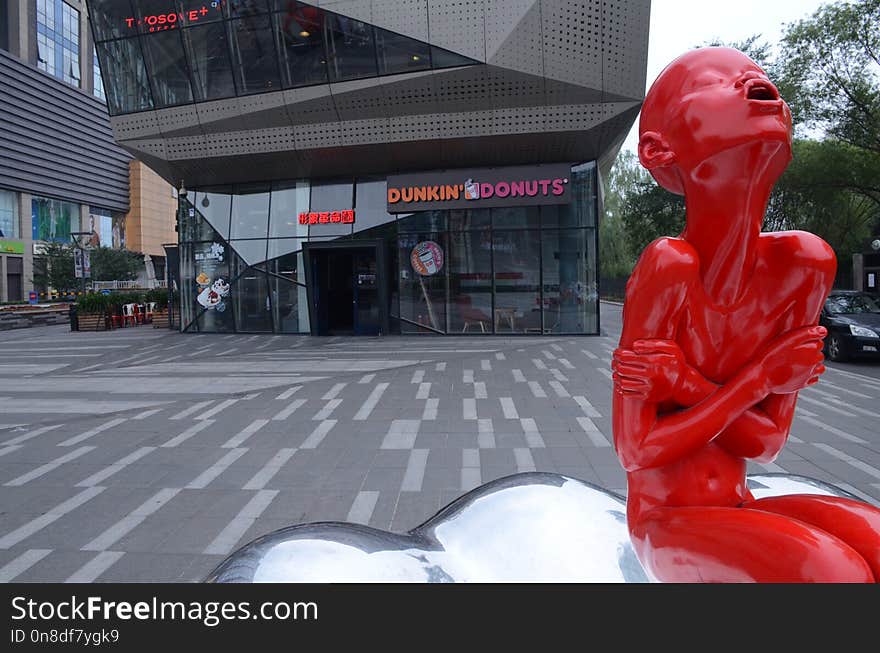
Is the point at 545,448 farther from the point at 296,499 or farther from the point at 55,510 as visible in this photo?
the point at 55,510

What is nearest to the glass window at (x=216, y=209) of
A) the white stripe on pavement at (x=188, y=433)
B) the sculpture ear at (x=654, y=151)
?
the white stripe on pavement at (x=188, y=433)

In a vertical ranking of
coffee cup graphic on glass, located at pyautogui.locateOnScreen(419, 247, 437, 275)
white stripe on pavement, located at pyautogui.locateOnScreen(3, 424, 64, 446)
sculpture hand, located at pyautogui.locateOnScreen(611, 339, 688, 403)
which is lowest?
white stripe on pavement, located at pyautogui.locateOnScreen(3, 424, 64, 446)

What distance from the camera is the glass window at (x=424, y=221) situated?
62.5 feet

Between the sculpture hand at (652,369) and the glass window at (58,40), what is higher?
the glass window at (58,40)

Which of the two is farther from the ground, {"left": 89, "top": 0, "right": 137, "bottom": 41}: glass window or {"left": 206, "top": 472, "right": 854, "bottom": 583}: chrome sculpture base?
{"left": 89, "top": 0, "right": 137, "bottom": 41}: glass window

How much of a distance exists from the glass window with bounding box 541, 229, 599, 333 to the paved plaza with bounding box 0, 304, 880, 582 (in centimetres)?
508

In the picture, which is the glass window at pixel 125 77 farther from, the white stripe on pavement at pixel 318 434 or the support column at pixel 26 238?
the support column at pixel 26 238

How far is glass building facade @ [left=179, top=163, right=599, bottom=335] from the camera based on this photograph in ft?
61.2

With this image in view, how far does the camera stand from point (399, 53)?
15.4 m

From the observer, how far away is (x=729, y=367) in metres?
1.73

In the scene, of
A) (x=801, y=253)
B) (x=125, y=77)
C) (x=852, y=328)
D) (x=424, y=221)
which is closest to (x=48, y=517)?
(x=801, y=253)

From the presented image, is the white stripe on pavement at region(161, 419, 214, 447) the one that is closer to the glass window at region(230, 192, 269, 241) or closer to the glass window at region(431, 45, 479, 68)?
the glass window at region(431, 45, 479, 68)

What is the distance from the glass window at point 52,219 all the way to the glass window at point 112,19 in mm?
45890

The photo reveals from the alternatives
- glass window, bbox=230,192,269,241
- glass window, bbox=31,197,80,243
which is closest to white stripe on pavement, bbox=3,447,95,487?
glass window, bbox=230,192,269,241
